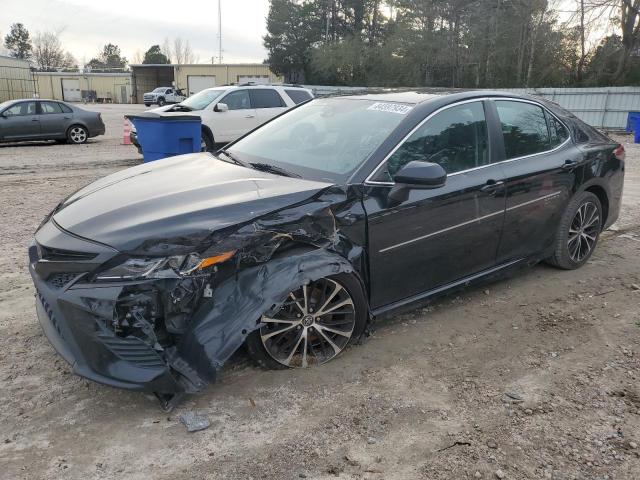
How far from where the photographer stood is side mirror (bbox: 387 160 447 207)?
10.7ft

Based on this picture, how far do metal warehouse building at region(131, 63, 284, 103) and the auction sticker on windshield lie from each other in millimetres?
46006

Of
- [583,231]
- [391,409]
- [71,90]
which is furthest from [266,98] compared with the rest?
[71,90]

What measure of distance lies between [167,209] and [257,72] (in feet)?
177

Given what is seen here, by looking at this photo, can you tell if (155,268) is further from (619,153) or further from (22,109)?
(22,109)

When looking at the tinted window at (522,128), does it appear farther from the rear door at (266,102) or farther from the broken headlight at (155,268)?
the rear door at (266,102)

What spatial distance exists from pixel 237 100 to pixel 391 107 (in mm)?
9517

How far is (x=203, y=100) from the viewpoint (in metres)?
12.7

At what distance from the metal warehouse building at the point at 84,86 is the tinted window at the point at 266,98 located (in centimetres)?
5524

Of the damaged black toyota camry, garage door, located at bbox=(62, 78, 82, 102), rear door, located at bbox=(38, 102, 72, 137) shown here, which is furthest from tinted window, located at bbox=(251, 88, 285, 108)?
garage door, located at bbox=(62, 78, 82, 102)

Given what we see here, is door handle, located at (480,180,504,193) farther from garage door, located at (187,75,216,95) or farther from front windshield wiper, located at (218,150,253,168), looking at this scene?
garage door, located at (187,75,216,95)

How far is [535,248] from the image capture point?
14.7 ft

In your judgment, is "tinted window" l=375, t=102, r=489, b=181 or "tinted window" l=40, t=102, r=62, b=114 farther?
"tinted window" l=40, t=102, r=62, b=114

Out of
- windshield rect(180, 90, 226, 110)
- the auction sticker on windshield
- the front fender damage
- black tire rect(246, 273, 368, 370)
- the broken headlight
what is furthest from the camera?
windshield rect(180, 90, 226, 110)

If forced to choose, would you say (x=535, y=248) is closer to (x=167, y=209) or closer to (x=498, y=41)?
(x=167, y=209)
